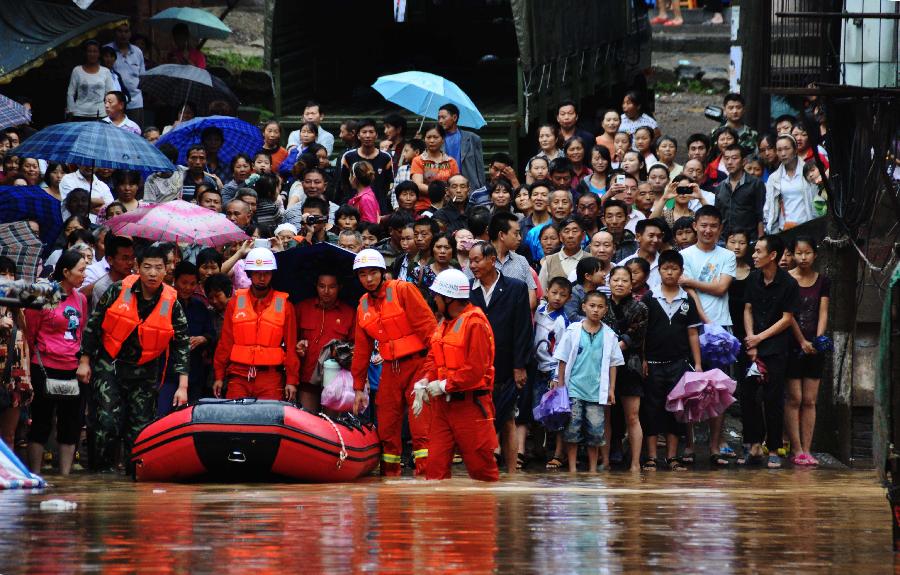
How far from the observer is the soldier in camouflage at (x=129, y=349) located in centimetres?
1198

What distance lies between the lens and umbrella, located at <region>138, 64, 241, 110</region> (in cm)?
1809

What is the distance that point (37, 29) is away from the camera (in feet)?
64.6

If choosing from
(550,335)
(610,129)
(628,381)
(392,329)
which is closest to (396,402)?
(392,329)

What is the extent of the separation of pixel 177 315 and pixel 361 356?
1445 millimetres

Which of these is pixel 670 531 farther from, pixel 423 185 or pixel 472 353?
pixel 423 185

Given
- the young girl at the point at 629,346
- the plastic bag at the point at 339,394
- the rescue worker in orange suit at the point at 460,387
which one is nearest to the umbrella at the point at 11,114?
the plastic bag at the point at 339,394

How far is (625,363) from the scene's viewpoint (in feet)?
42.9

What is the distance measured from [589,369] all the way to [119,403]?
3.71 m

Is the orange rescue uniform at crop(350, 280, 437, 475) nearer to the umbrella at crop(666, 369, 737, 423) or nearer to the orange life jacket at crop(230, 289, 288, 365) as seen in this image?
the orange life jacket at crop(230, 289, 288, 365)

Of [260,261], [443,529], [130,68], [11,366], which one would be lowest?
[443,529]

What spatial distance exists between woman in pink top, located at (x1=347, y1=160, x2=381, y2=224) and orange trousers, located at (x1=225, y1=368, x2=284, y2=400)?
10.3 ft

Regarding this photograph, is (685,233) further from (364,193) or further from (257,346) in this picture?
(257,346)

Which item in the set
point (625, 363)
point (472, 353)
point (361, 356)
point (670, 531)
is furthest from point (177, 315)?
point (670, 531)

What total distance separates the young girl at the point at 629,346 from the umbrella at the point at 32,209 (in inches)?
190
